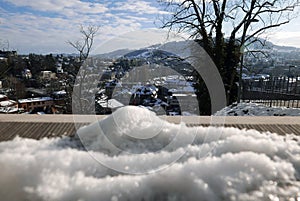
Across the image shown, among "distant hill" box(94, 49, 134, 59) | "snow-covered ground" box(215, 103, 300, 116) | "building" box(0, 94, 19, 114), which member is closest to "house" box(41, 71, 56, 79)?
"building" box(0, 94, 19, 114)

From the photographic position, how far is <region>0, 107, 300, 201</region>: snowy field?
1.09 meters

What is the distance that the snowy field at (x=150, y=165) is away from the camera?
3.58 feet

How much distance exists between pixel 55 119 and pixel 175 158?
133 centimetres

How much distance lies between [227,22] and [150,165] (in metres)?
6.33

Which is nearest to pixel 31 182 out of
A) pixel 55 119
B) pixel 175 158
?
pixel 175 158

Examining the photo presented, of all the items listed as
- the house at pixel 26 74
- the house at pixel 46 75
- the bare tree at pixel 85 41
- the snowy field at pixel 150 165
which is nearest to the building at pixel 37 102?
the house at pixel 46 75

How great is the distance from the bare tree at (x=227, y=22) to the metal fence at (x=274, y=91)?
21.2 inches

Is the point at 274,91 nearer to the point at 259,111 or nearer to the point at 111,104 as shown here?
the point at 259,111

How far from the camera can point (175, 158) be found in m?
1.44

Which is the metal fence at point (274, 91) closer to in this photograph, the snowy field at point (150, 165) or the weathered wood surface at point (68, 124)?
the weathered wood surface at point (68, 124)

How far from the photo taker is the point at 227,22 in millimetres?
6914

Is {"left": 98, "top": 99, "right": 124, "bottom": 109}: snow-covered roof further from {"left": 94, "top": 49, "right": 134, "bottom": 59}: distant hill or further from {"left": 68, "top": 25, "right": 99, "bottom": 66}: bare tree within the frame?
{"left": 68, "top": 25, "right": 99, "bottom": 66}: bare tree

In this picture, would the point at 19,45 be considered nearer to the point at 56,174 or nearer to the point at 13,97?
the point at 13,97

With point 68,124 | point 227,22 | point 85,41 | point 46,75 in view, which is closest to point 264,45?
point 227,22
